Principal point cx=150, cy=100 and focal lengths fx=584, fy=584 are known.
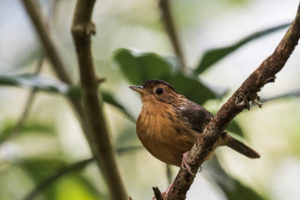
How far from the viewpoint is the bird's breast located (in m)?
3.06

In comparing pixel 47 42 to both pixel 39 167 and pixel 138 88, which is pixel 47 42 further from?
pixel 39 167

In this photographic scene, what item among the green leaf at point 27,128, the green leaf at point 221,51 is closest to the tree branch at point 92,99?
the green leaf at point 221,51

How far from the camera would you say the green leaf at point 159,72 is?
10.6ft

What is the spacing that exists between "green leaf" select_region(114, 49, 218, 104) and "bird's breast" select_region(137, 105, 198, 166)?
0.58 feet

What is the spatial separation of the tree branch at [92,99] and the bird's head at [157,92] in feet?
1.66

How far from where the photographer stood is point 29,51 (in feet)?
19.8

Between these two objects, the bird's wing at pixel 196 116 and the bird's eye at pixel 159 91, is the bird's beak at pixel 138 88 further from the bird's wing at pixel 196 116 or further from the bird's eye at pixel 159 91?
the bird's wing at pixel 196 116

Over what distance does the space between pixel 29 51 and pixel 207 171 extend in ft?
10.6

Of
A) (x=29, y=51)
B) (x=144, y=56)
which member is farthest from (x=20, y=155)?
(x=29, y=51)

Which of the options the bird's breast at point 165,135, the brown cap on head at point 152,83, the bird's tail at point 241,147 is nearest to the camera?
the bird's breast at point 165,135

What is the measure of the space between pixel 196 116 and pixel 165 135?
0.25 m

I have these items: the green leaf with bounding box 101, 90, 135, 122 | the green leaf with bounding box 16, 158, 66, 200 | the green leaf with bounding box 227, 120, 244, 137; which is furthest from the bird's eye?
the green leaf with bounding box 16, 158, 66, 200

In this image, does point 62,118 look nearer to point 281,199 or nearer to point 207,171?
point 281,199

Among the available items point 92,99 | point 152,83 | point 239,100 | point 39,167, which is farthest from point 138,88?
point 239,100
